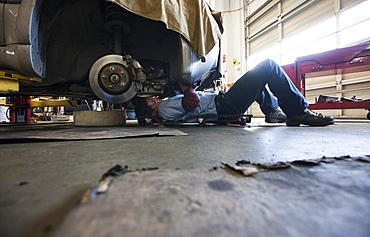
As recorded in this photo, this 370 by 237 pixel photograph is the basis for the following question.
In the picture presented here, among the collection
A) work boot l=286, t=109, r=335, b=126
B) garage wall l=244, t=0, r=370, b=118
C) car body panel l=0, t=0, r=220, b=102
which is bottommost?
A: work boot l=286, t=109, r=335, b=126

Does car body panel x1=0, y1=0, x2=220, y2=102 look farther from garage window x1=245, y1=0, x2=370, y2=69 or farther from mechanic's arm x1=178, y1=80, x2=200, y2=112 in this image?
garage window x1=245, y1=0, x2=370, y2=69

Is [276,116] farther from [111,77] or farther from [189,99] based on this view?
[111,77]

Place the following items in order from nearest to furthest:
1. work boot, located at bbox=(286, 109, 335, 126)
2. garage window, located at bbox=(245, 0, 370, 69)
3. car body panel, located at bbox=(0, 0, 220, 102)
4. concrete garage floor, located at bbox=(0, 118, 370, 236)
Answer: concrete garage floor, located at bbox=(0, 118, 370, 236) → car body panel, located at bbox=(0, 0, 220, 102) → work boot, located at bbox=(286, 109, 335, 126) → garage window, located at bbox=(245, 0, 370, 69)

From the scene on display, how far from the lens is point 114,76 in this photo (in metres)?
1.51

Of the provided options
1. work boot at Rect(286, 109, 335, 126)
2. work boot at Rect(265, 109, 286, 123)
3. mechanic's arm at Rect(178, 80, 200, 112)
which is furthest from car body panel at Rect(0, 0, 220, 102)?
work boot at Rect(286, 109, 335, 126)

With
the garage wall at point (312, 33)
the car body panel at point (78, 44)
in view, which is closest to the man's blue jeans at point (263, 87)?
the car body panel at point (78, 44)

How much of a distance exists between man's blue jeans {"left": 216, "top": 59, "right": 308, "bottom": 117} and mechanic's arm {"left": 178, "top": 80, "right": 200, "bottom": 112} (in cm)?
27

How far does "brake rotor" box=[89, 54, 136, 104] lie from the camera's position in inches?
59.2

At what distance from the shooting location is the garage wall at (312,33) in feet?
10.5

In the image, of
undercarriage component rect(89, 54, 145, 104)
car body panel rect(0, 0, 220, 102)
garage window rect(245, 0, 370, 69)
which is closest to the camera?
car body panel rect(0, 0, 220, 102)

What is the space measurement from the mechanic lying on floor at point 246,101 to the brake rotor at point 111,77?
0.42 m

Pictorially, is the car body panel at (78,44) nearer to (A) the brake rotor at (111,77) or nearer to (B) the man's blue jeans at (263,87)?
(A) the brake rotor at (111,77)

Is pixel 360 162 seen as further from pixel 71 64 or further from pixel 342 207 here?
pixel 71 64

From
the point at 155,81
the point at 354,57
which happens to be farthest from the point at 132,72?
the point at 354,57
